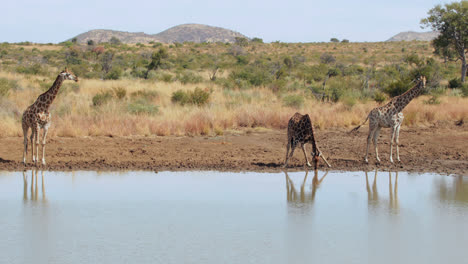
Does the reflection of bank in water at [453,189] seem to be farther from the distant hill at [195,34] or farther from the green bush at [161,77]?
the distant hill at [195,34]

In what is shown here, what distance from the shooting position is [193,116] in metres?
17.0

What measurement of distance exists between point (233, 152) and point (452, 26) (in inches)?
977

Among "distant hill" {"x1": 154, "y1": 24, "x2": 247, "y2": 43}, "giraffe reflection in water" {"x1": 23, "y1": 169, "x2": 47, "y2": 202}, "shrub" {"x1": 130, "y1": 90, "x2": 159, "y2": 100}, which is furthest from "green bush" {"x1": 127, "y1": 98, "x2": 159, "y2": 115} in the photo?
"distant hill" {"x1": 154, "y1": 24, "x2": 247, "y2": 43}

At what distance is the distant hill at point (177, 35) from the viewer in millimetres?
157000

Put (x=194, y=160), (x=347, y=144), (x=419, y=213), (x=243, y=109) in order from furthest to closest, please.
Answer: (x=243, y=109), (x=347, y=144), (x=194, y=160), (x=419, y=213)

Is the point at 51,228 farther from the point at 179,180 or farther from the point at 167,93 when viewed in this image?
the point at 167,93

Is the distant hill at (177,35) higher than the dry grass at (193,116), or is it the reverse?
the distant hill at (177,35)

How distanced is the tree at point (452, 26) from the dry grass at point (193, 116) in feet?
39.4

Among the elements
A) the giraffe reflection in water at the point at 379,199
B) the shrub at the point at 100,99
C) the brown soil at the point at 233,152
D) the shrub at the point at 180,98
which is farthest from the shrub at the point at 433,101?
the shrub at the point at 100,99

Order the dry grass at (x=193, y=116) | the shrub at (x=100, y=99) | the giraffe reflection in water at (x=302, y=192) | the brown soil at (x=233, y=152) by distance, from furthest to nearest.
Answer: the shrub at (x=100, y=99) < the dry grass at (x=193, y=116) < the brown soil at (x=233, y=152) < the giraffe reflection in water at (x=302, y=192)

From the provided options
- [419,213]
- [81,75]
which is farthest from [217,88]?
[419,213]

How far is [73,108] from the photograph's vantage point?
1862 centimetres

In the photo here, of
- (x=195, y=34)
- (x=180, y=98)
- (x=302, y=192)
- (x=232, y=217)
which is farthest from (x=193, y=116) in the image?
(x=195, y=34)

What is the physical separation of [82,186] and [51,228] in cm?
271
